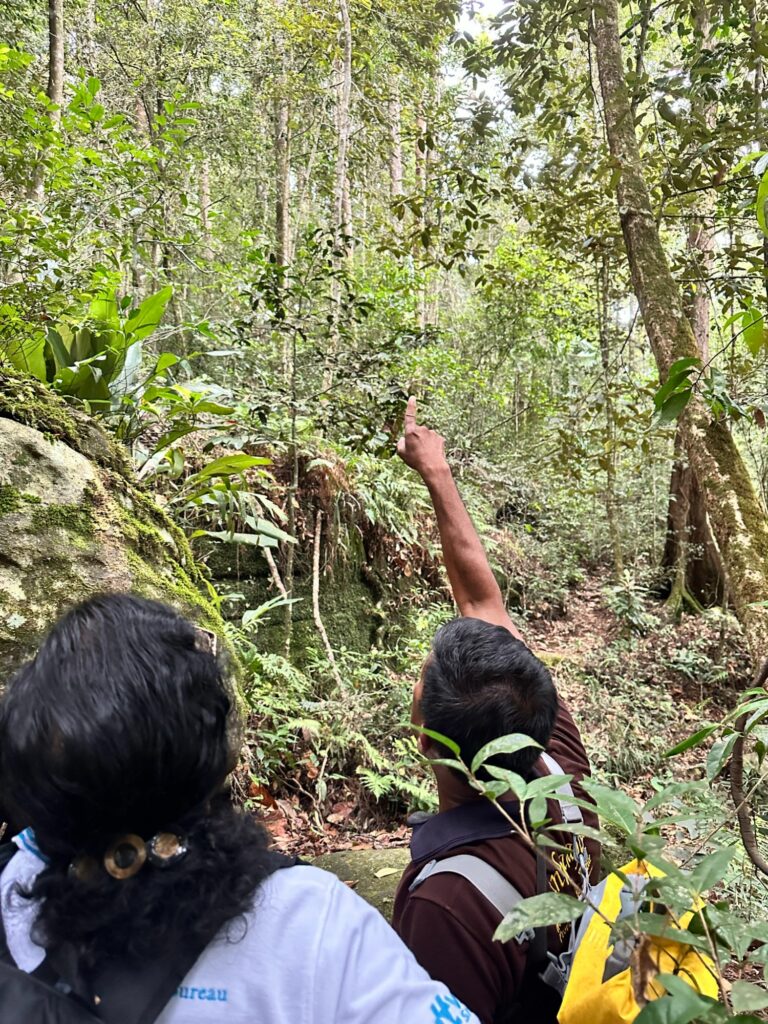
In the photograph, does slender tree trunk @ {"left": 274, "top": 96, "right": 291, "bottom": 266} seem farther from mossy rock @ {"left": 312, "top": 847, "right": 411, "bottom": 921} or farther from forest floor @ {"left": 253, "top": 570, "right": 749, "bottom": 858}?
mossy rock @ {"left": 312, "top": 847, "right": 411, "bottom": 921}

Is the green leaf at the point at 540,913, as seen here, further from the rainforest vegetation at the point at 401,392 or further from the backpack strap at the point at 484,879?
the backpack strap at the point at 484,879

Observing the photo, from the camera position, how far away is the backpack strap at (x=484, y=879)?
127cm

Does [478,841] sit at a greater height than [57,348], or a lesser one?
lesser

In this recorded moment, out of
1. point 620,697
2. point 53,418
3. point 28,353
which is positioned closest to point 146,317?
point 28,353

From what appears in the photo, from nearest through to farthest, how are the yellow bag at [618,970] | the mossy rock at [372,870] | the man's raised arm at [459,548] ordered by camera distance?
the yellow bag at [618,970]
the man's raised arm at [459,548]
the mossy rock at [372,870]

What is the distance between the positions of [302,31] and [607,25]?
5.76m

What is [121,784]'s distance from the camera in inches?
32.9

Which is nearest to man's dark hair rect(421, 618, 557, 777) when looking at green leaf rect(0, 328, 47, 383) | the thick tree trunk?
the thick tree trunk

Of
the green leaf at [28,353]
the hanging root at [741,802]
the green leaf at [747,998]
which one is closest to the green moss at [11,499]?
the green leaf at [28,353]

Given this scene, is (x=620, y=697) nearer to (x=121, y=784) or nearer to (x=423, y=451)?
(x=423, y=451)

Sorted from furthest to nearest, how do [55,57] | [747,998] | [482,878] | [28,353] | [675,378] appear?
[55,57] → [28,353] → [675,378] → [482,878] → [747,998]

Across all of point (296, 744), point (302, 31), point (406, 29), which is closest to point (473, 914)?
point (296, 744)

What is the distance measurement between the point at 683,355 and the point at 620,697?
423 centimetres

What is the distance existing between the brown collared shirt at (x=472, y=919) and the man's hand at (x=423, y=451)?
Result: 135cm
